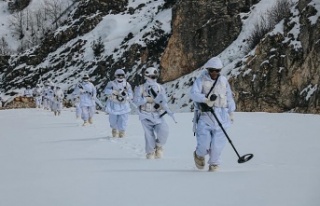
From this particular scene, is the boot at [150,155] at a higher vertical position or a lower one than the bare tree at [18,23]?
lower

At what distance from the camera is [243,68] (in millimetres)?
30609

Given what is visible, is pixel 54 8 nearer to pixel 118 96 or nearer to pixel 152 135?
pixel 118 96

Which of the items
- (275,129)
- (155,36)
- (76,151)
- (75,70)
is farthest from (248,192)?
(75,70)

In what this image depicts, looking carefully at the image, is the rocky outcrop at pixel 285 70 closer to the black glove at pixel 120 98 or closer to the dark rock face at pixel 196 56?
the dark rock face at pixel 196 56

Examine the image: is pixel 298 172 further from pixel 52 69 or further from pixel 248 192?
pixel 52 69

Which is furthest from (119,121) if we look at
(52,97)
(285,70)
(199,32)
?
(199,32)

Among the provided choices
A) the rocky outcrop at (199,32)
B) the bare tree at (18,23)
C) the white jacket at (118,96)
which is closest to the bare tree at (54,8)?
the bare tree at (18,23)

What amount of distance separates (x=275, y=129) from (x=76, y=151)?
19.9 feet

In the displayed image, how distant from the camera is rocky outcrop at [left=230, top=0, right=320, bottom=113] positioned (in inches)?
1069

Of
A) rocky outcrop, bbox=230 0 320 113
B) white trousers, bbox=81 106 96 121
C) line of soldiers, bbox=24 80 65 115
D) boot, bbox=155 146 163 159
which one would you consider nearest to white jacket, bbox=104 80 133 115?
boot, bbox=155 146 163 159

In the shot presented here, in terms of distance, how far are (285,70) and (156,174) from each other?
22928 mm

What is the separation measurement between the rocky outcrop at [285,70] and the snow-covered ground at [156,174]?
46.8ft

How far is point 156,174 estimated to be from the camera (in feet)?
23.8

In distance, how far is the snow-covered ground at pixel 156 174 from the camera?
5426 millimetres
